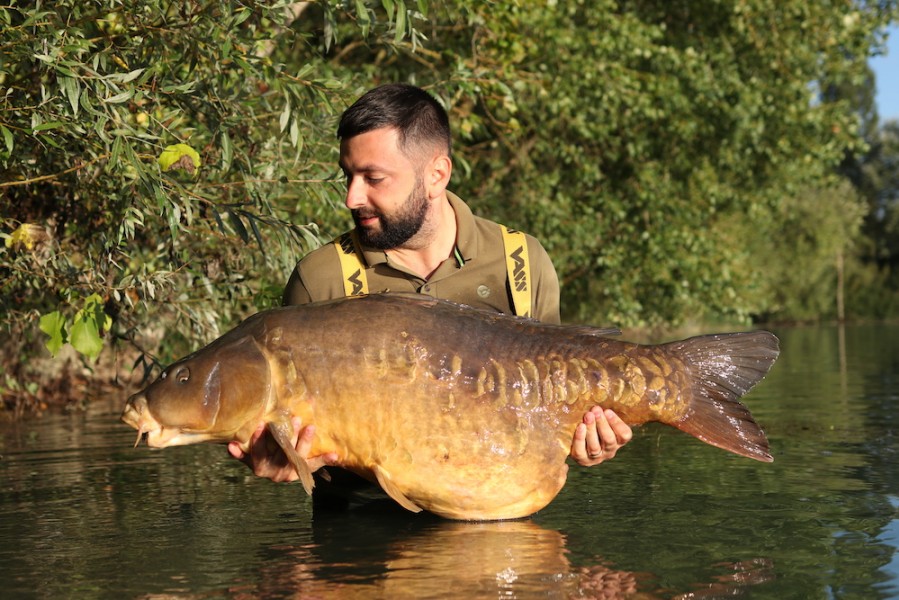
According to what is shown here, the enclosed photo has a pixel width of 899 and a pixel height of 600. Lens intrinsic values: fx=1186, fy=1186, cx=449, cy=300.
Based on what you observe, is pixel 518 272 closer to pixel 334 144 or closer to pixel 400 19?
pixel 400 19

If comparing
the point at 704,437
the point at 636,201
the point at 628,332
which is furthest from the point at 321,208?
the point at 628,332

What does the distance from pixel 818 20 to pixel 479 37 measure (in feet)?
24.4

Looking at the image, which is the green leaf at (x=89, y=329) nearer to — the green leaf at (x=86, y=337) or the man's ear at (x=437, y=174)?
the green leaf at (x=86, y=337)

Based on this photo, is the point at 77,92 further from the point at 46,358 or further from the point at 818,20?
the point at 818,20

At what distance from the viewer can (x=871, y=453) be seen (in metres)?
7.84

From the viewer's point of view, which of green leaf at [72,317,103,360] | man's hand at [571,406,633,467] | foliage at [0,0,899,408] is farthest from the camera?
foliage at [0,0,899,408]

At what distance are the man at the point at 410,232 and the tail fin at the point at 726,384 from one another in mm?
381

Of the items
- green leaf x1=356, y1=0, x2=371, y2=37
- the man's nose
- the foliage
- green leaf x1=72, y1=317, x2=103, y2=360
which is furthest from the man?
green leaf x1=72, y1=317, x2=103, y2=360

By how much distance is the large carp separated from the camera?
15.7ft

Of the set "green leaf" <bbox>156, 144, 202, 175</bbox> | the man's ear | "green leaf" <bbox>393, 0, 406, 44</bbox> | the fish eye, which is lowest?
the fish eye

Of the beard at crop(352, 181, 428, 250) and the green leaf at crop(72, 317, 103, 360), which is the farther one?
the green leaf at crop(72, 317, 103, 360)

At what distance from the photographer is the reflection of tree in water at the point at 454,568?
13.7 ft

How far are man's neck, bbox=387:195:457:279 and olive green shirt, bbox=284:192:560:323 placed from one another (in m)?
0.04

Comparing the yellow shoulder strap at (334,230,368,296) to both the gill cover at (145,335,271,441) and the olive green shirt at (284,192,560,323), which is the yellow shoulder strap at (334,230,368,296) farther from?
the gill cover at (145,335,271,441)
